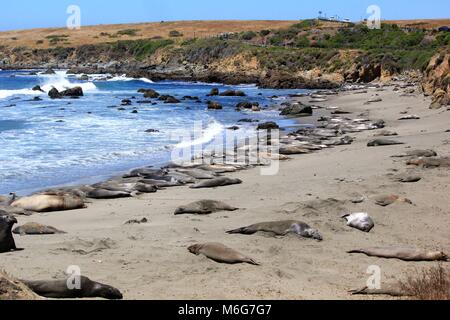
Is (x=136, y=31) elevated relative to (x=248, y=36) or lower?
elevated

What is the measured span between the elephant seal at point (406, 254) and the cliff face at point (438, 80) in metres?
21.2

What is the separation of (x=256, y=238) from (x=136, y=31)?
117 meters

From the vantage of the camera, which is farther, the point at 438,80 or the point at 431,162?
the point at 438,80

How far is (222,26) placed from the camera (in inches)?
4557

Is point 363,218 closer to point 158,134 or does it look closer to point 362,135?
point 362,135

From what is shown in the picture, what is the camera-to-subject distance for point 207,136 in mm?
22484

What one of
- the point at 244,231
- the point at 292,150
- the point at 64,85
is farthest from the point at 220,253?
the point at 64,85

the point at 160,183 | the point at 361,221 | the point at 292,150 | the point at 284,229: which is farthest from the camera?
the point at 292,150

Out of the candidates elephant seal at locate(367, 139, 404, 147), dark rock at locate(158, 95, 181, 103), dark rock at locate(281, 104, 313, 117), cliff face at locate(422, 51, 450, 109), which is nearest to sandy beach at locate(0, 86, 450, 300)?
elephant seal at locate(367, 139, 404, 147)

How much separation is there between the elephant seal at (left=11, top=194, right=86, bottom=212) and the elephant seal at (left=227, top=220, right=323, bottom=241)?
357 centimetres

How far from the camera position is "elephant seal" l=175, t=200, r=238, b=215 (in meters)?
9.70

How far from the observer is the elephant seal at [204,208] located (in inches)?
382

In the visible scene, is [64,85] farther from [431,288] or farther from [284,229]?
[431,288]

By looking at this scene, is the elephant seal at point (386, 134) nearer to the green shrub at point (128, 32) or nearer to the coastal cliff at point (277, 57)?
the coastal cliff at point (277, 57)
